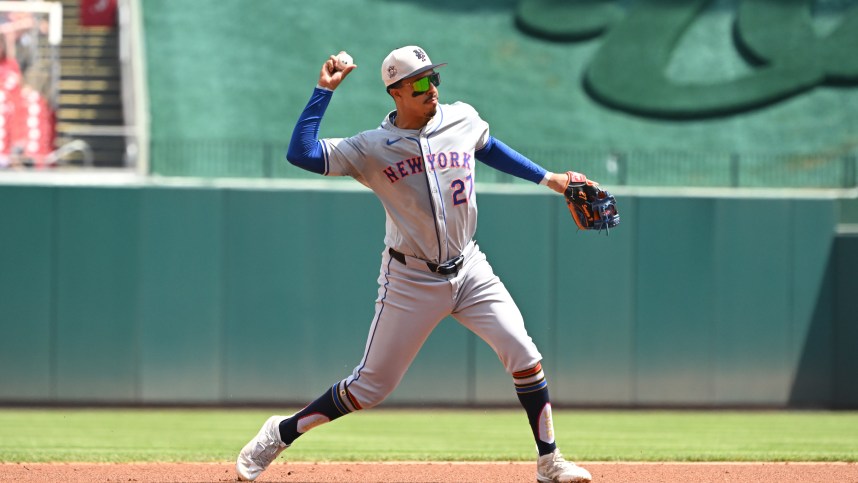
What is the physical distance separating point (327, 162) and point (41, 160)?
36.7 feet

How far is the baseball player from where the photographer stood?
5328mm

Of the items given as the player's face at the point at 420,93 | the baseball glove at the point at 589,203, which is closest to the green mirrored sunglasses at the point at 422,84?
the player's face at the point at 420,93

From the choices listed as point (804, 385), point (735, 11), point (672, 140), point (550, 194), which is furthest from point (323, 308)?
point (735, 11)

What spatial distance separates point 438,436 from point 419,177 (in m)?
4.47

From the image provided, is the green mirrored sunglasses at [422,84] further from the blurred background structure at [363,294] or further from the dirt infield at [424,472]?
the blurred background structure at [363,294]

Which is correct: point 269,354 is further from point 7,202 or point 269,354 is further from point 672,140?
point 672,140

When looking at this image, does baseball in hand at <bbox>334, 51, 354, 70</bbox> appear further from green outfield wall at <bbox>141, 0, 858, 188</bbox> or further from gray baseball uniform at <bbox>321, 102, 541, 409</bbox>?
green outfield wall at <bbox>141, 0, 858, 188</bbox>

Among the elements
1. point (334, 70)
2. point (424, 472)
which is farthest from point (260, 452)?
point (334, 70)

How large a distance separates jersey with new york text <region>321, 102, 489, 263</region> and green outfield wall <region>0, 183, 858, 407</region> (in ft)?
22.6

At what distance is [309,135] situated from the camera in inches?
206

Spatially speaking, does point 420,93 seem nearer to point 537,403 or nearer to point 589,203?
point 589,203

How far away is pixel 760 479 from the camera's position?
617 cm

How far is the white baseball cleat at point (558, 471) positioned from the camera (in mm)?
5348

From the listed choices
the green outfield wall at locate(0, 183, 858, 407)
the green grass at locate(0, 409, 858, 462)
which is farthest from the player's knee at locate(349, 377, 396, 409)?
the green outfield wall at locate(0, 183, 858, 407)
